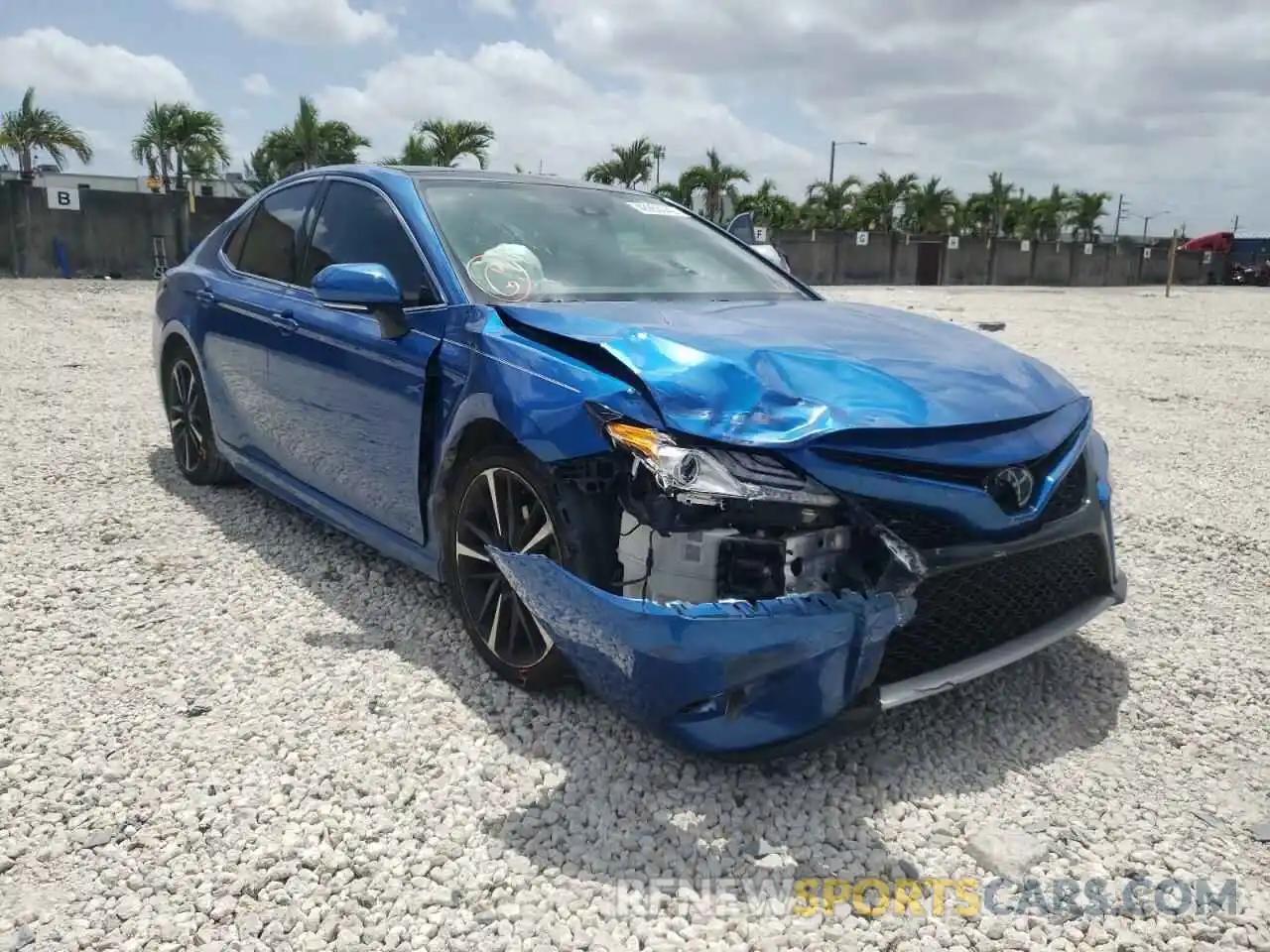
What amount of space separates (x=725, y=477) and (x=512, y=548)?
0.82 meters

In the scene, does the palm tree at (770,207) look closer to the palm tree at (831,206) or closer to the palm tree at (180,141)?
the palm tree at (831,206)

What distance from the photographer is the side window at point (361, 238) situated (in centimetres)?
347

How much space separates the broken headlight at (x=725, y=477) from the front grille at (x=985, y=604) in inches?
15.4

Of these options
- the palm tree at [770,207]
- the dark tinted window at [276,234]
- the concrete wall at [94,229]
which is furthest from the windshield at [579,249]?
the palm tree at [770,207]

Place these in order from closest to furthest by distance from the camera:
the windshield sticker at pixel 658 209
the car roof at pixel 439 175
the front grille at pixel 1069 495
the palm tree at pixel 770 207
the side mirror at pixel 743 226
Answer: the front grille at pixel 1069 495 → the car roof at pixel 439 175 → the windshield sticker at pixel 658 209 → the side mirror at pixel 743 226 → the palm tree at pixel 770 207

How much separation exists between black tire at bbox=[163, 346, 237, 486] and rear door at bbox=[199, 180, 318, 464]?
0.24 meters

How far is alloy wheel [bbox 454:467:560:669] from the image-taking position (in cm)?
282

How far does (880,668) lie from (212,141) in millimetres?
35378

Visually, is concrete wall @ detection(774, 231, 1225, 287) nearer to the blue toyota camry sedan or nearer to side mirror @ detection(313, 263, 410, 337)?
the blue toyota camry sedan

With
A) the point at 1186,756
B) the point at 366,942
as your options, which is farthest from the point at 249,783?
the point at 1186,756

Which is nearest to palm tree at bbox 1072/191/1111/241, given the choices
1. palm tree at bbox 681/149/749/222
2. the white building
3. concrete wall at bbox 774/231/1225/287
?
concrete wall at bbox 774/231/1225/287

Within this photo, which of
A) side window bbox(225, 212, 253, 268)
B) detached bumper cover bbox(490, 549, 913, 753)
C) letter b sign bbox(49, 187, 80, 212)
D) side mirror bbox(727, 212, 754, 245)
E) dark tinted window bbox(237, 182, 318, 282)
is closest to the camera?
detached bumper cover bbox(490, 549, 913, 753)

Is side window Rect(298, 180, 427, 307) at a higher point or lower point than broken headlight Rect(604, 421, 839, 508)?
higher

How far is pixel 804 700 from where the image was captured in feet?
7.66
